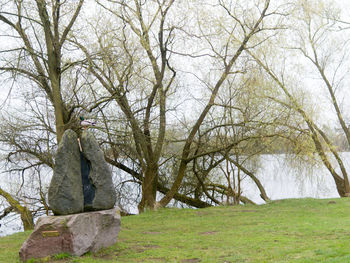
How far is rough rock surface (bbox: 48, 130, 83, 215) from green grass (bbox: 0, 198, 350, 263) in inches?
38.5

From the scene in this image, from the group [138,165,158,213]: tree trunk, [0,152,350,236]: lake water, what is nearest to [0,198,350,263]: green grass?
[138,165,158,213]: tree trunk

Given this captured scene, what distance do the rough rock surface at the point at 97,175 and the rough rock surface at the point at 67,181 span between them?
0.22m

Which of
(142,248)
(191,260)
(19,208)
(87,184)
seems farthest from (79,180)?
(19,208)

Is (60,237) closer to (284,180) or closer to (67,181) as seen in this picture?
(67,181)

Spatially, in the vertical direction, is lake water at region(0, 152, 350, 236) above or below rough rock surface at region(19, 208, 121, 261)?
above

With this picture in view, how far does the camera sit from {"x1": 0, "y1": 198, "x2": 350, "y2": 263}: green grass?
646cm

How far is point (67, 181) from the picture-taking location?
24.5 ft

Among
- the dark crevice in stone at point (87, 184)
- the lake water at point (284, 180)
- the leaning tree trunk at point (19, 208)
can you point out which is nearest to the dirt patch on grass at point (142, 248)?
the dark crevice in stone at point (87, 184)

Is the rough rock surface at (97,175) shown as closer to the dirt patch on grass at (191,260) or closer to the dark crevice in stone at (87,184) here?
the dark crevice in stone at (87,184)

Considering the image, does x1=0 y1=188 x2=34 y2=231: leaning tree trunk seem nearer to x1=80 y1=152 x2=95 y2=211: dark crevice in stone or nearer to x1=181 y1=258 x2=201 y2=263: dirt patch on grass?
x1=80 y1=152 x2=95 y2=211: dark crevice in stone

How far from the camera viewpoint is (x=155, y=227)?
11.5 meters

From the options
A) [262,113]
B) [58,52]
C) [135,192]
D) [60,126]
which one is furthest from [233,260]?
[135,192]

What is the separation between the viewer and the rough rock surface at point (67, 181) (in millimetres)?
7351

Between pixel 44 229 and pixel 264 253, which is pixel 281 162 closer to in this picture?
pixel 264 253
